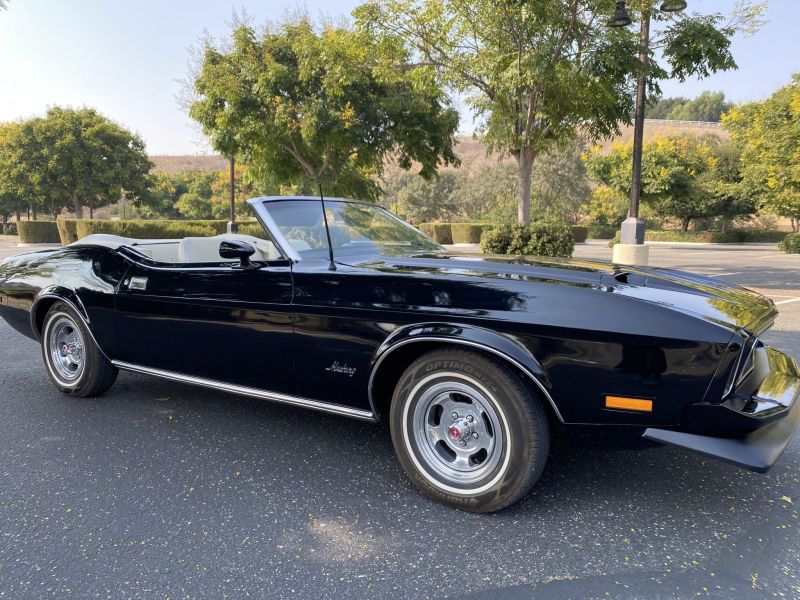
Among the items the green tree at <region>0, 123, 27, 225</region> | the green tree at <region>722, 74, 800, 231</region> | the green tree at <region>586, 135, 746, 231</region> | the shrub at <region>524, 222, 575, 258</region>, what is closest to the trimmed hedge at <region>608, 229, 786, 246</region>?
the green tree at <region>586, 135, 746, 231</region>

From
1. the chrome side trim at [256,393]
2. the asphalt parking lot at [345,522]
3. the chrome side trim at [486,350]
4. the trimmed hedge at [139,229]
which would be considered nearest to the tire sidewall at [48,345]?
the chrome side trim at [256,393]

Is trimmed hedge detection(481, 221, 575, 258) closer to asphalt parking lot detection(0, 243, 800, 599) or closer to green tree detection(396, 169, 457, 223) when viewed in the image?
asphalt parking lot detection(0, 243, 800, 599)

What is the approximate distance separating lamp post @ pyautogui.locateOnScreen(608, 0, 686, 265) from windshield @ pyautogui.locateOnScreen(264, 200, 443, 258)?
7.41m

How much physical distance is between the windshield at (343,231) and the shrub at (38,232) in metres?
32.7

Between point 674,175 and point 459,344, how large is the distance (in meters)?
37.7

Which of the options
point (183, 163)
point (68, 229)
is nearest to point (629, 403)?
point (68, 229)

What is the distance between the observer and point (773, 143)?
24250mm

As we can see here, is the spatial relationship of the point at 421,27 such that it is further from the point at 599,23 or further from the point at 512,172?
the point at 512,172

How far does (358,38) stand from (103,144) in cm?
3330

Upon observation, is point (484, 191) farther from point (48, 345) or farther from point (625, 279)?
point (625, 279)

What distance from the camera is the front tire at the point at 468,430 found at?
2.24 metres

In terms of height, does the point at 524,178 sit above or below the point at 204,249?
above

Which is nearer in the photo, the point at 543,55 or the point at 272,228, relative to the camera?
the point at 272,228

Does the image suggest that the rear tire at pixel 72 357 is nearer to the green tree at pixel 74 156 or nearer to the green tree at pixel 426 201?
the green tree at pixel 74 156
